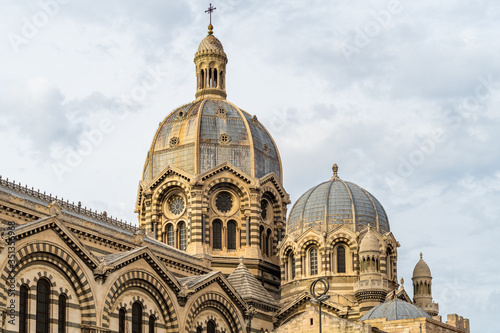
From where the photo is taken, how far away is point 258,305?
6794cm

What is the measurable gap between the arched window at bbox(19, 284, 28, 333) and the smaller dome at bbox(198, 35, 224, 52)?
38972mm

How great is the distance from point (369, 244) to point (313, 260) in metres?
5.02

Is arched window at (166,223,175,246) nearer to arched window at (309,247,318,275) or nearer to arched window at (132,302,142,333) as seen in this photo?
arched window at (309,247,318,275)

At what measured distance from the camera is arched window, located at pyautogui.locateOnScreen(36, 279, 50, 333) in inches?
2029

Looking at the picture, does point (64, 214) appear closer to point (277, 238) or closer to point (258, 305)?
point (258, 305)

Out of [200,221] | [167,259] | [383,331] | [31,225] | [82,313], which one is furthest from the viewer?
[200,221]

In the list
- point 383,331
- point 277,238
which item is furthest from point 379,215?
point 383,331

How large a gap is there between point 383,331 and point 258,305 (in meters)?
12.6

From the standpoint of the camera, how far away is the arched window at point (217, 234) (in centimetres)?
7775

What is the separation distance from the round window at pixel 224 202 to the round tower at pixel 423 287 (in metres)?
15.5

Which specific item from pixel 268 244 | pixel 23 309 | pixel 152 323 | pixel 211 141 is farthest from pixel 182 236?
pixel 23 309

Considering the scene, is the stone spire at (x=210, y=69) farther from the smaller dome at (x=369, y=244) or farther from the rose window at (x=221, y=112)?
the smaller dome at (x=369, y=244)

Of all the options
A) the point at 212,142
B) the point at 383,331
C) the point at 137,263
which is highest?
the point at 212,142

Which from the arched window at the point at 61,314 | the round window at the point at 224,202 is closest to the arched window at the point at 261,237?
the round window at the point at 224,202
